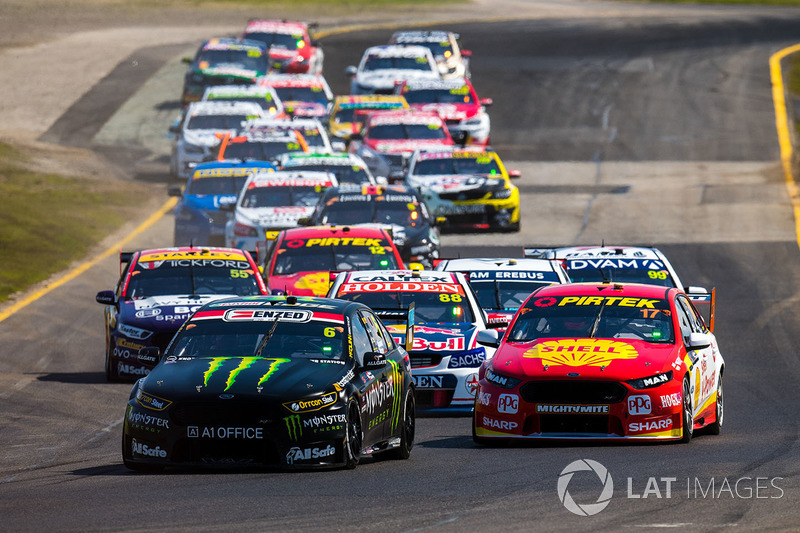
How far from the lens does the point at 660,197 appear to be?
1410 inches

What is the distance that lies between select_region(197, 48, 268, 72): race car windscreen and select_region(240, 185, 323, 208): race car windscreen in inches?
698

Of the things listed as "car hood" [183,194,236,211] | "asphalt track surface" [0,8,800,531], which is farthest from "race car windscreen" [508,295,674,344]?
"car hood" [183,194,236,211]

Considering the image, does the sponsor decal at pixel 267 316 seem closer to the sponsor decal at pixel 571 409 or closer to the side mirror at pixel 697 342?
the sponsor decal at pixel 571 409

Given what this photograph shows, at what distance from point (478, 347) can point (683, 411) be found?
338cm

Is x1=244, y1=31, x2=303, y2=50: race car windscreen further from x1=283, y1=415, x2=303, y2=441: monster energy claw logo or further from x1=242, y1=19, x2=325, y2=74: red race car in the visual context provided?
x1=283, y1=415, x2=303, y2=441: monster energy claw logo

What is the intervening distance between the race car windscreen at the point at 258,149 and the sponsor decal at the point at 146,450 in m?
21.2

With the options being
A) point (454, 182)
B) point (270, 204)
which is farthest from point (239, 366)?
point (454, 182)

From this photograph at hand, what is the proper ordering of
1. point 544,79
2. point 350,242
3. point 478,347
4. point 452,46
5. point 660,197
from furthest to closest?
point 544,79, point 452,46, point 660,197, point 350,242, point 478,347

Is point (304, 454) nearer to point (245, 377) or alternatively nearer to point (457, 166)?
point (245, 377)

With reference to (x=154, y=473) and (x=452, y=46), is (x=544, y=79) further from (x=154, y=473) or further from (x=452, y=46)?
(x=154, y=473)

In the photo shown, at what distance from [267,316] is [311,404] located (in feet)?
4.57

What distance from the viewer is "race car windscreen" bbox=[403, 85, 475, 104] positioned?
39.1m

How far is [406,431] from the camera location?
12.7 metres

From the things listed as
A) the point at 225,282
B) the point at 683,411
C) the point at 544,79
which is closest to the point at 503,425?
the point at 683,411
